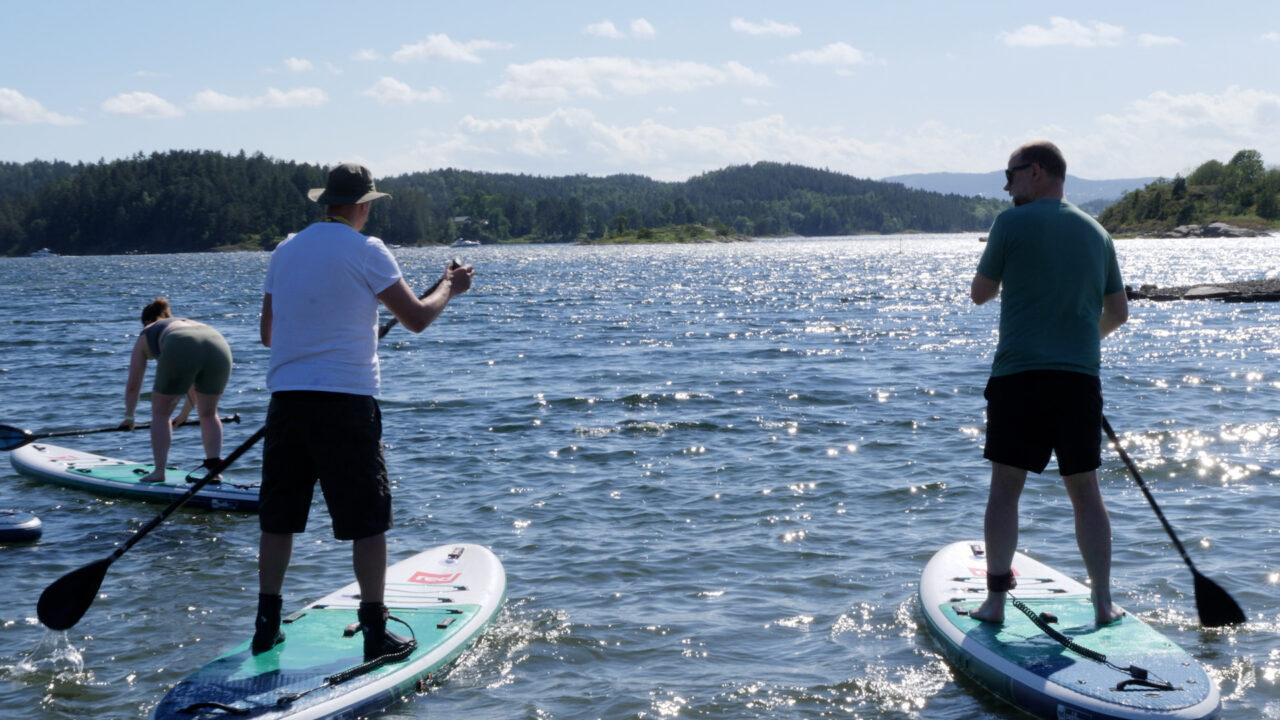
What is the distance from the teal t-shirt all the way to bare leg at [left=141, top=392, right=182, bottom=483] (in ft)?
25.1

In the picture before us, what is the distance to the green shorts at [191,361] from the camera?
9.77m

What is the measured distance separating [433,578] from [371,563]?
1.89 metres

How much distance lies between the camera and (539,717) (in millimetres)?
5758

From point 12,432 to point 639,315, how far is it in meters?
27.6

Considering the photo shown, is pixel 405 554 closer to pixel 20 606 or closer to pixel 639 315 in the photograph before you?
pixel 20 606

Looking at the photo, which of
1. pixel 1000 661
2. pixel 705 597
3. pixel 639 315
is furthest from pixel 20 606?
pixel 639 315

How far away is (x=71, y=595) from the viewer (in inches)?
245

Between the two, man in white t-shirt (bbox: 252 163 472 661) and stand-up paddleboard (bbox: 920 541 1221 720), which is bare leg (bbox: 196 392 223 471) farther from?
stand-up paddleboard (bbox: 920 541 1221 720)

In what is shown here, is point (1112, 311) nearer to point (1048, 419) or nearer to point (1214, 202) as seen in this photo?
point (1048, 419)

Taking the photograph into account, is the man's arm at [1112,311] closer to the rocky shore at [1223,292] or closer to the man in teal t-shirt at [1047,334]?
the man in teal t-shirt at [1047,334]

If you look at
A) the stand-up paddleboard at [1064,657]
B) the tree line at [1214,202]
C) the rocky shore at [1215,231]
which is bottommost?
the stand-up paddleboard at [1064,657]

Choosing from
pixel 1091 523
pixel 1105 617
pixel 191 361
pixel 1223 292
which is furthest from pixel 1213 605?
pixel 1223 292

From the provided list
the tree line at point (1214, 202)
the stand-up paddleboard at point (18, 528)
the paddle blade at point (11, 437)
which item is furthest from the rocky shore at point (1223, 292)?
the tree line at point (1214, 202)

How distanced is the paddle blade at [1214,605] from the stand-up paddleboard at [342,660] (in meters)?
4.31
